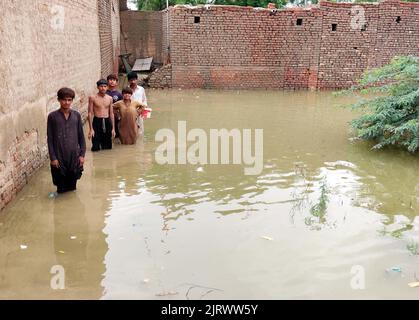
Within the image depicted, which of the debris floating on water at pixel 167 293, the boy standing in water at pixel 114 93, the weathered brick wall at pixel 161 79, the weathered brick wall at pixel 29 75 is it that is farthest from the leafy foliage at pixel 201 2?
the debris floating on water at pixel 167 293

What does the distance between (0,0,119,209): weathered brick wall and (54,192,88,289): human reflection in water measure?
2.15ft

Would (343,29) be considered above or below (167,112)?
above

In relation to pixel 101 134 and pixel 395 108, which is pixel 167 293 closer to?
pixel 101 134

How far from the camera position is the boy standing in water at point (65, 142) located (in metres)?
4.85

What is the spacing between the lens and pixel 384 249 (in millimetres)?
3980

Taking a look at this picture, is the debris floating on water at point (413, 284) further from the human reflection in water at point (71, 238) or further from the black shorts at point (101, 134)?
the black shorts at point (101, 134)

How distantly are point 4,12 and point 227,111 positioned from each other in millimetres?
7079

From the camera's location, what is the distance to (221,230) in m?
4.32

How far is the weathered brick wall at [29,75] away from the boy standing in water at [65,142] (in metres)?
0.47

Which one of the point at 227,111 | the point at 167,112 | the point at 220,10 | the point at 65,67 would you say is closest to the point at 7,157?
the point at 65,67
